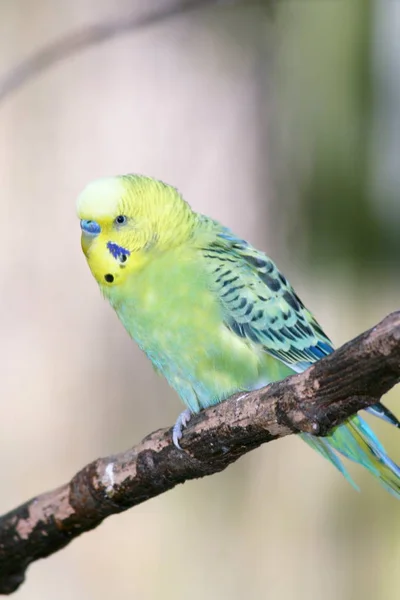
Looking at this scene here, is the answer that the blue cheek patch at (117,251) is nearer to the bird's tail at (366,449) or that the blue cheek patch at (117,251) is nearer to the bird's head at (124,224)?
the bird's head at (124,224)

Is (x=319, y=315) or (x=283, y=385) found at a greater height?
(x=319, y=315)

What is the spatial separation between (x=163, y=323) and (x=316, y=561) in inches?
105

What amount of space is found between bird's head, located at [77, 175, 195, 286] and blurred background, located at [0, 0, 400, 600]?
170 cm

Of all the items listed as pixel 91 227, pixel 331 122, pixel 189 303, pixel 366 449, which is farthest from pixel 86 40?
pixel 331 122

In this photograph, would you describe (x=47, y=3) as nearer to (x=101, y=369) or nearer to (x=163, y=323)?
(x=101, y=369)

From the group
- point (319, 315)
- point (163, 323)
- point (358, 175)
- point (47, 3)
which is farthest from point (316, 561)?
point (47, 3)

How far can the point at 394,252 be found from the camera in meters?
4.59

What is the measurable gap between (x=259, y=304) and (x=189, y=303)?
26cm

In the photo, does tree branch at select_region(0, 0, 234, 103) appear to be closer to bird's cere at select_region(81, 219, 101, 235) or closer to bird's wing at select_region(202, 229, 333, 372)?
bird's cere at select_region(81, 219, 101, 235)

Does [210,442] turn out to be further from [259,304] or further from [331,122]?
[331,122]

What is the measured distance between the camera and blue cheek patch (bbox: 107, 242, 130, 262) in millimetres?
2293

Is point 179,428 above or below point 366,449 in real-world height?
above

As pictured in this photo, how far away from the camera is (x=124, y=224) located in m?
2.29

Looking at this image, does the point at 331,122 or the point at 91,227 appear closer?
the point at 91,227
